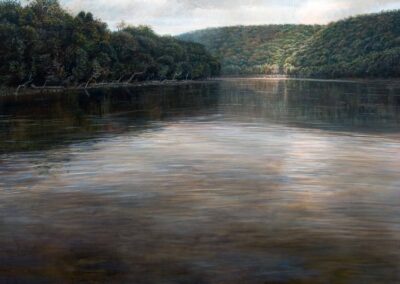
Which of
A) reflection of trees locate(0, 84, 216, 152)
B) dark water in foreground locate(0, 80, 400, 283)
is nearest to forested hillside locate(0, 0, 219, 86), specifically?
reflection of trees locate(0, 84, 216, 152)

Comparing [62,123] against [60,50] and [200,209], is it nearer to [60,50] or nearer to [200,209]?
[200,209]

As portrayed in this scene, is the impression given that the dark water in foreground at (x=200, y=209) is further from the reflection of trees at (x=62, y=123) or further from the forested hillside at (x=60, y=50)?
the forested hillside at (x=60, y=50)

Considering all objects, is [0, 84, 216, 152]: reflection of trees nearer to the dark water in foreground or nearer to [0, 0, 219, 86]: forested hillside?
the dark water in foreground

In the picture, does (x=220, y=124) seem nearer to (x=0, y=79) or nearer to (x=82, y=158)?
(x=82, y=158)

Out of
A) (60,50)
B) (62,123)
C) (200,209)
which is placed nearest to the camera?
(200,209)

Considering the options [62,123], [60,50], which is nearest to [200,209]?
[62,123]

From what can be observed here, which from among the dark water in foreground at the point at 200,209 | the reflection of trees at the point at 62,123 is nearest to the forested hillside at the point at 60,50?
the reflection of trees at the point at 62,123

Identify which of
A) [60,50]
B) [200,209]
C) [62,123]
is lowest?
[200,209]
